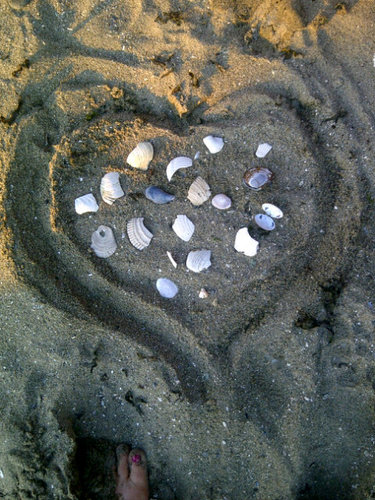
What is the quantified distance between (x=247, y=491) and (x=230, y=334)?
1.24 metres

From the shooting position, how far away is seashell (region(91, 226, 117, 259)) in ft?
10.2

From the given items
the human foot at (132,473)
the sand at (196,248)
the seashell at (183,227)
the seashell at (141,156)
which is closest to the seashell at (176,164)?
the sand at (196,248)

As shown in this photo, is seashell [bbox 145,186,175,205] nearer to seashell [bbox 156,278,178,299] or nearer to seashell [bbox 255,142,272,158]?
seashell [bbox 156,278,178,299]

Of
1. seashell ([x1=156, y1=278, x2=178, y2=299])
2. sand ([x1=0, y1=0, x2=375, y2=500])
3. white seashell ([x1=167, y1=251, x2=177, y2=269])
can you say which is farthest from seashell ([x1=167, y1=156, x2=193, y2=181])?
seashell ([x1=156, y1=278, x2=178, y2=299])

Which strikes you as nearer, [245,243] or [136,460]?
[245,243]

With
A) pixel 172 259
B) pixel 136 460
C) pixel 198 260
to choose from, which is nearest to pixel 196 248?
pixel 198 260

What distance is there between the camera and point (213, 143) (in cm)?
308

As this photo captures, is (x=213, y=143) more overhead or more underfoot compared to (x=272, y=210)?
more overhead

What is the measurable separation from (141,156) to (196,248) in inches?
33.7

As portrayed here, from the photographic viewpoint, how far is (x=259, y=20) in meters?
3.07

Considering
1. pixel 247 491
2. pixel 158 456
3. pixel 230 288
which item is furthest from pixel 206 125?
pixel 247 491

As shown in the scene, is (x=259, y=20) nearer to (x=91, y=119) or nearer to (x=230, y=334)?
(x=91, y=119)

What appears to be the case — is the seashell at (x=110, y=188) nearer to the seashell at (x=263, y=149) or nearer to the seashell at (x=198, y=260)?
the seashell at (x=198, y=260)

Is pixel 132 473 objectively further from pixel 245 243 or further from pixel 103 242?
pixel 245 243
